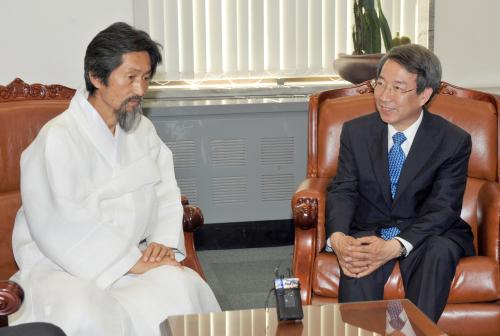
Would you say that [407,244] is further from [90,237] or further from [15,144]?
[15,144]

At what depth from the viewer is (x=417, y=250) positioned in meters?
3.35

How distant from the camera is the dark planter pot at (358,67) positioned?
503cm

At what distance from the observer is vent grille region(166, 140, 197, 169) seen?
500 centimetres

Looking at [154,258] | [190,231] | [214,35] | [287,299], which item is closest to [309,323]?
[287,299]

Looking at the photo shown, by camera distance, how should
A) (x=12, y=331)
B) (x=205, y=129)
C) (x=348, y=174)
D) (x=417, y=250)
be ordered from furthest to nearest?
1. (x=205, y=129)
2. (x=348, y=174)
3. (x=417, y=250)
4. (x=12, y=331)

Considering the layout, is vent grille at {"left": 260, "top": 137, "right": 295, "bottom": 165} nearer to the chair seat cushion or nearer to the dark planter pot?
the dark planter pot

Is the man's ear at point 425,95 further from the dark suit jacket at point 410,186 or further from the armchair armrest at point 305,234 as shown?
the armchair armrest at point 305,234

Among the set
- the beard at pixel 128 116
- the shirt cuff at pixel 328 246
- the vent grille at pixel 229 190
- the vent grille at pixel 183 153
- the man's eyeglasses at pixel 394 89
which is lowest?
the vent grille at pixel 229 190

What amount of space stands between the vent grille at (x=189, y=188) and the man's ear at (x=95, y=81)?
6.19 ft

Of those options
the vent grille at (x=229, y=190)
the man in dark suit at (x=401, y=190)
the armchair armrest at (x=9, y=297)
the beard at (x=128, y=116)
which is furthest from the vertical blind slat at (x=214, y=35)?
the armchair armrest at (x=9, y=297)

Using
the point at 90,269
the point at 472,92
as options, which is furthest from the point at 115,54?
the point at 472,92

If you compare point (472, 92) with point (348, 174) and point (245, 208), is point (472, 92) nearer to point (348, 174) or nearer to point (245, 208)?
point (348, 174)

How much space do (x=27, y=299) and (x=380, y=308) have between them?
1.21 meters

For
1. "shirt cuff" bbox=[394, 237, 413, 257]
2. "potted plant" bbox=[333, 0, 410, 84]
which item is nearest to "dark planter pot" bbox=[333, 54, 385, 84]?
"potted plant" bbox=[333, 0, 410, 84]
